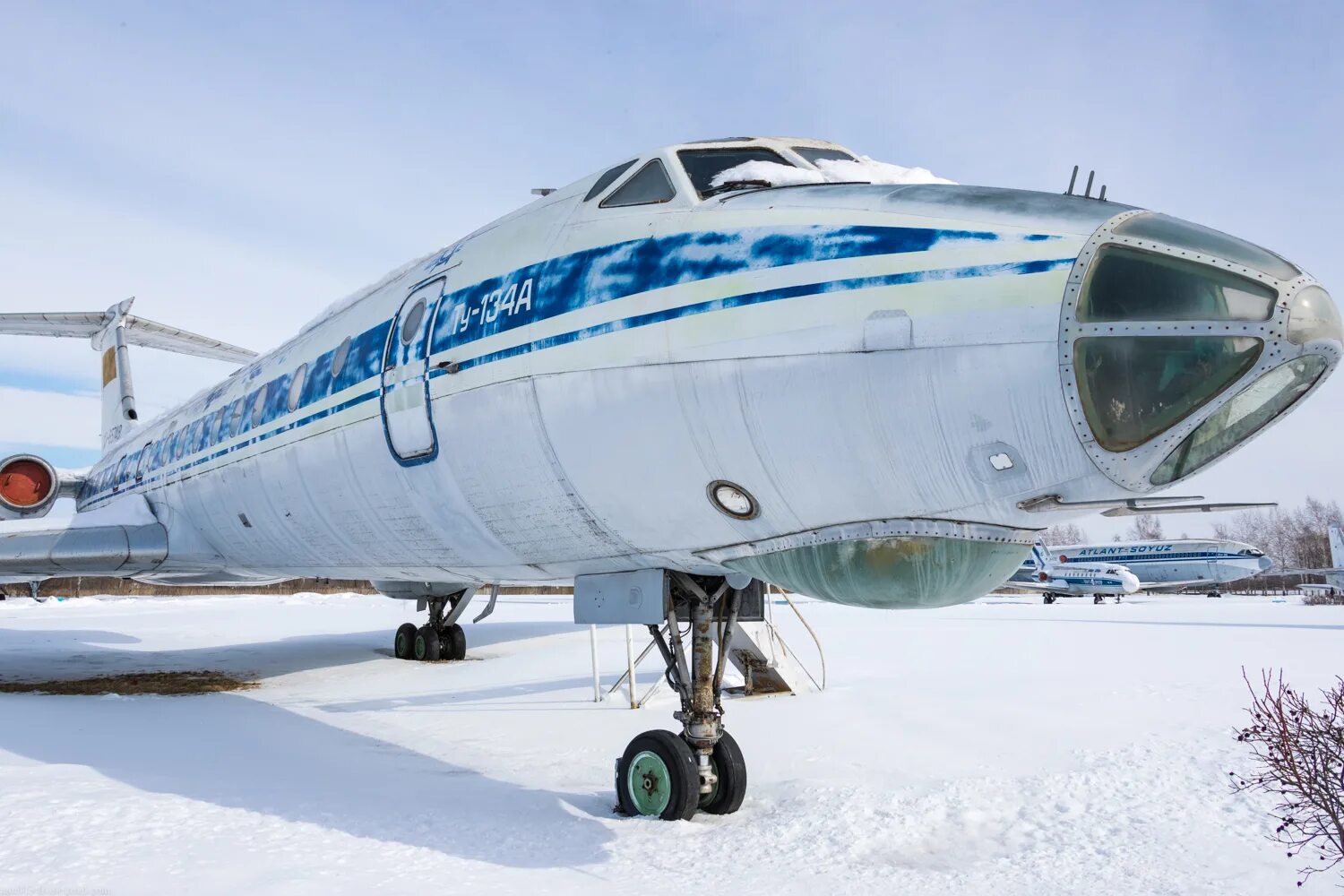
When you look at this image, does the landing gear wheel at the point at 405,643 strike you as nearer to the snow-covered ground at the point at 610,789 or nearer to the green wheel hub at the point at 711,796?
the snow-covered ground at the point at 610,789

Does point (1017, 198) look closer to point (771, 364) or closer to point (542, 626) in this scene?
point (771, 364)

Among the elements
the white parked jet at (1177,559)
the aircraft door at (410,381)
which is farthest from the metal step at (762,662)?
the white parked jet at (1177,559)

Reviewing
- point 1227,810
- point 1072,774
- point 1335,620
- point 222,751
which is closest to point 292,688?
point 222,751

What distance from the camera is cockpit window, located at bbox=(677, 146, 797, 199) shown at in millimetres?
4711

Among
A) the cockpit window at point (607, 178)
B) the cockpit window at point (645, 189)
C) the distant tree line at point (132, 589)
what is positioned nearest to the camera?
the cockpit window at point (645, 189)

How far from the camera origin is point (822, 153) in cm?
495

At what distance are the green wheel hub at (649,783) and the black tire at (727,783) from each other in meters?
0.31

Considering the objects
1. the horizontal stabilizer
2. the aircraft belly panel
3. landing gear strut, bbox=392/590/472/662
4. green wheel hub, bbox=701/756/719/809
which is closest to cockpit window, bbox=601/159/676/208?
the aircraft belly panel

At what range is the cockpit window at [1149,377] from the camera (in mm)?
2871

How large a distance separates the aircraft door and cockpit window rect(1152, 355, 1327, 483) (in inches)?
158

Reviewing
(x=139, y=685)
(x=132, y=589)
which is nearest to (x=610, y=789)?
(x=139, y=685)

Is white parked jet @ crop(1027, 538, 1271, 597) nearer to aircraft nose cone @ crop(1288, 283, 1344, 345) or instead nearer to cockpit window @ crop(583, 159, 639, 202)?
cockpit window @ crop(583, 159, 639, 202)

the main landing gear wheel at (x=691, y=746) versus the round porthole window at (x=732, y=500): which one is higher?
the round porthole window at (x=732, y=500)

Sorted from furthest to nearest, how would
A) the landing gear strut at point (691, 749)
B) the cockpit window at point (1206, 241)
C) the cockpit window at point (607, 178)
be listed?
the landing gear strut at point (691, 749), the cockpit window at point (607, 178), the cockpit window at point (1206, 241)
